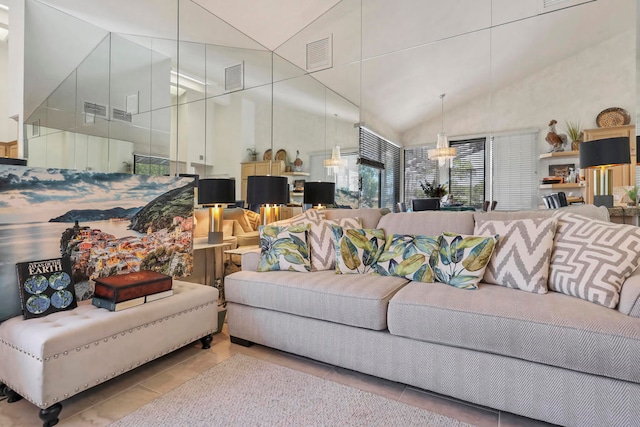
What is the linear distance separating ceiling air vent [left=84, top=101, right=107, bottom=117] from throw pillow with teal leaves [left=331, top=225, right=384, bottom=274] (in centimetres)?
197

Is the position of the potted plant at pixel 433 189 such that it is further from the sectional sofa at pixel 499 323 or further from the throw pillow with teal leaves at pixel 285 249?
the throw pillow with teal leaves at pixel 285 249

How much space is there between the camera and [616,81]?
3418 mm

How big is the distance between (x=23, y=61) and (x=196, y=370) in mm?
2186

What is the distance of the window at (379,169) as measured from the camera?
491cm

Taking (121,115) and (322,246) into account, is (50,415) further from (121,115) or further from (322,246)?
(121,115)

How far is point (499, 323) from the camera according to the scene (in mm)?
1485

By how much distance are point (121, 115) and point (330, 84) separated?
3.08 metres

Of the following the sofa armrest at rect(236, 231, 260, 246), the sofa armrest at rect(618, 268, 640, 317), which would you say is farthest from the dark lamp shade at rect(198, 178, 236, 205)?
the sofa armrest at rect(618, 268, 640, 317)

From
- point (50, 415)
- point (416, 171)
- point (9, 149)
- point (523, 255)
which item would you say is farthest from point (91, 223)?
point (416, 171)

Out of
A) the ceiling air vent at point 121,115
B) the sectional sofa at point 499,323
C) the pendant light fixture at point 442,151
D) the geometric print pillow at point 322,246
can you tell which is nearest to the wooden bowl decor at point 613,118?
the pendant light fixture at point 442,151

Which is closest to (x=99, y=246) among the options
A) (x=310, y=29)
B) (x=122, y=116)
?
(x=122, y=116)

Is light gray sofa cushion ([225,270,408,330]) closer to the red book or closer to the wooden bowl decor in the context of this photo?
the red book

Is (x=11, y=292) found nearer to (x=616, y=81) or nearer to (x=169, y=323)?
(x=169, y=323)

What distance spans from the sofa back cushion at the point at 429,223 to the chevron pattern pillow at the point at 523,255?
0.27 meters
